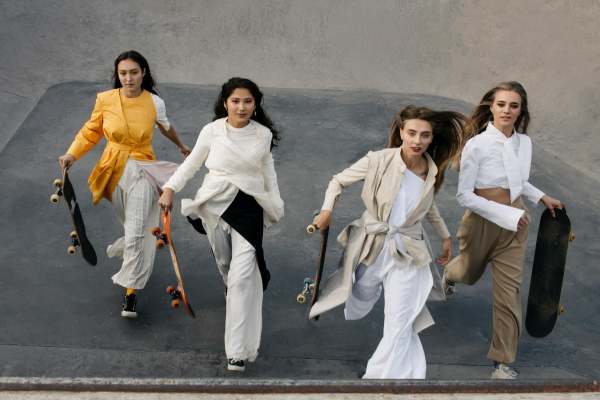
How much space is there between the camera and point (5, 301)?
637 cm

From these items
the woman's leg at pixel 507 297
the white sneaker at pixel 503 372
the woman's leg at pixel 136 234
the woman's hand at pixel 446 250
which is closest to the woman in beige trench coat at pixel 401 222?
the woman's hand at pixel 446 250

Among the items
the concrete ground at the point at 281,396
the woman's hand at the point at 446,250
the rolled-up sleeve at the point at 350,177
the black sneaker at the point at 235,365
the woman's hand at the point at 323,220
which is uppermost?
the rolled-up sleeve at the point at 350,177

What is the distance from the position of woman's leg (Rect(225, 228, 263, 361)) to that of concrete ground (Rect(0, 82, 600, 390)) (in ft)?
0.58

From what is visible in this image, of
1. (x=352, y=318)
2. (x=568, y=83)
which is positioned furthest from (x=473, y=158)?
(x=568, y=83)

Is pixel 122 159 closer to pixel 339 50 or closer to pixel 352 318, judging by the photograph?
pixel 352 318

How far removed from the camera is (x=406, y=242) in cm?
552

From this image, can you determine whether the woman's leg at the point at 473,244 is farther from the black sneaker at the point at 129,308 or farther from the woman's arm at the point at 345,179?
the black sneaker at the point at 129,308

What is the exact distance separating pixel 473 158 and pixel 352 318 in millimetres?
1250

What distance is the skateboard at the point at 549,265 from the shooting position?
19.3 feet

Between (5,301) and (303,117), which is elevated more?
(303,117)

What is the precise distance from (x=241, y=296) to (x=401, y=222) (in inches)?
42.0

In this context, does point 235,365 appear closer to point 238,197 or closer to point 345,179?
point 238,197

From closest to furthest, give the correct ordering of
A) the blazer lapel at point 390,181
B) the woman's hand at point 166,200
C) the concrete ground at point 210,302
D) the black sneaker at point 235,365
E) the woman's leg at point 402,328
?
1. the woman's leg at point 402,328
2. the blazer lapel at point 390,181
3. the woman's hand at point 166,200
4. the black sneaker at point 235,365
5. the concrete ground at point 210,302

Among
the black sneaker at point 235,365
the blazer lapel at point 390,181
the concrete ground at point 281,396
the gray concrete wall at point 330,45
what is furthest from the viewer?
the gray concrete wall at point 330,45
